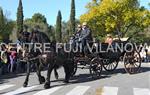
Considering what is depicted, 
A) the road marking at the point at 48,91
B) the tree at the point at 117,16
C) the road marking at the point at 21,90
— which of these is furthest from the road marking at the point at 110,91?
the tree at the point at 117,16

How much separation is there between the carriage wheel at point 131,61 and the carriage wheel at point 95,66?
1.63 m

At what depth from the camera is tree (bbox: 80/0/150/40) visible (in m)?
46.4

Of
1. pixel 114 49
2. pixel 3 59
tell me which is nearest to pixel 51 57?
pixel 114 49

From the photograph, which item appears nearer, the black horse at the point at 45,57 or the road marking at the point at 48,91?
the road marking at the point at 48,91

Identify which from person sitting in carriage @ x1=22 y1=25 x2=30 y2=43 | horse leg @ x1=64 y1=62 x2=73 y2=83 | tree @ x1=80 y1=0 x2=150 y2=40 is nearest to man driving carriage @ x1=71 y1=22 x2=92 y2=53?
horse leg @ x1=64 y1=62 x2=73 y2=83

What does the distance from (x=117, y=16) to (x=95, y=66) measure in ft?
100

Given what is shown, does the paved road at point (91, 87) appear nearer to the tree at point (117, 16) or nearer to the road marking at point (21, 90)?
the road marking at point (21, 90)

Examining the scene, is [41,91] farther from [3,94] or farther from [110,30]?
[110,30]

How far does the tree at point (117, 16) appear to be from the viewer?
152ft

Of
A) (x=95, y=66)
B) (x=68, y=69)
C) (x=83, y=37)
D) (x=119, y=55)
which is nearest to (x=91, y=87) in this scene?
(x=68, y=69)

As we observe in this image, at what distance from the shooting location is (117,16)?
47.2 m

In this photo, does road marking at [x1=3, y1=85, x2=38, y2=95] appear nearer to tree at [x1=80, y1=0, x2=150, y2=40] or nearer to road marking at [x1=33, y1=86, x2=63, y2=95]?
road marking at [x1=33, y1=86, x2=63, y2=95]

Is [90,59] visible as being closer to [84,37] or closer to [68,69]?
[84,37]

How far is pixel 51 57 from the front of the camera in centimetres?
1447
